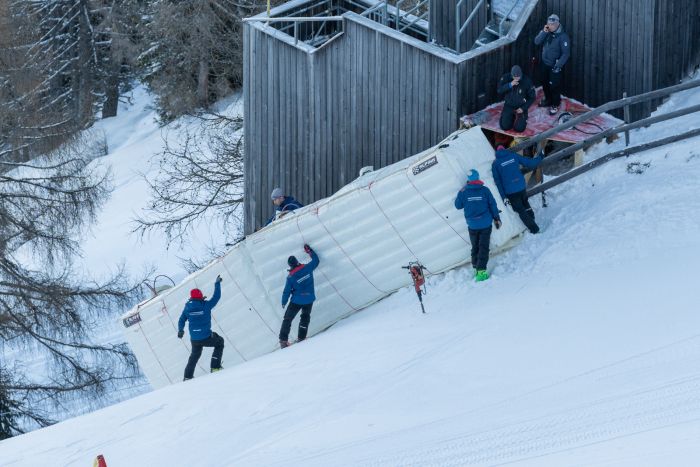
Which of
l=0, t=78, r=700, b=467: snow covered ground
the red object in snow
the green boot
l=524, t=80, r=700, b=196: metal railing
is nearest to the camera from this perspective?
l=0, t=78, r=700, b=467: snow covered ground

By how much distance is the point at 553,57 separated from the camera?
19.2 m

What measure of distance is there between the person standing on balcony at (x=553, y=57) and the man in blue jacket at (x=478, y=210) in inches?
115

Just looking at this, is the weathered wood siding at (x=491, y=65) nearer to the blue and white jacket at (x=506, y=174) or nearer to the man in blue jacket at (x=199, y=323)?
the blue and white jacket at (x=506, y=174)

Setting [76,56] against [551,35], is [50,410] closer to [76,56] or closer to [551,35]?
[551,35]

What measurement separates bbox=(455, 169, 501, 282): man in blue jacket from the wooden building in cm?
224

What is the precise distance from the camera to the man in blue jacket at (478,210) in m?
16.8

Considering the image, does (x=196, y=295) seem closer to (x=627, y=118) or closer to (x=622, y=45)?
(x=627, y=118)

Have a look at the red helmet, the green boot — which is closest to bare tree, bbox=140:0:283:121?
the red helmet

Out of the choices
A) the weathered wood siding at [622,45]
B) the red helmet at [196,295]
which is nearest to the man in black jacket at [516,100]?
the weathered wood siding at [622,45]

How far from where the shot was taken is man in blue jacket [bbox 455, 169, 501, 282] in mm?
16781

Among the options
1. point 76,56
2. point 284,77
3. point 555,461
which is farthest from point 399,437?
point 76,56

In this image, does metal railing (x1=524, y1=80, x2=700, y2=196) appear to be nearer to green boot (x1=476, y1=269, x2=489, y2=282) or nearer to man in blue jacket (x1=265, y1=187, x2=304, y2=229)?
green boot (x1=476, y1=269, x2=489, y2=282)

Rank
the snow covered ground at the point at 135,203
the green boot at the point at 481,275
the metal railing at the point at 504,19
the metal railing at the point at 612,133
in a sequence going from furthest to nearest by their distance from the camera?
the snow covered ground at the point at 135,203
the metal railing at the point at 504,19
the metal railing at the point at 612,133
the green boot at the point at 481,275

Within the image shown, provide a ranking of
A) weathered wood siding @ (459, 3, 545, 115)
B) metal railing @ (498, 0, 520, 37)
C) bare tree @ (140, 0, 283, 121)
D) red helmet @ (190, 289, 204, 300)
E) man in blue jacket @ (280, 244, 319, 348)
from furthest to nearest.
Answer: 1. bare tree @ (140, 0, 283, 121)
2. metal railing @ (498, 0, 520, 37)
3. weathered wood siding @ (459, 3, 545, 115)
4. red helmet @ (190, 289, 204, 300)
5. man in blue jacket @ (280, 244, 319, 348)
